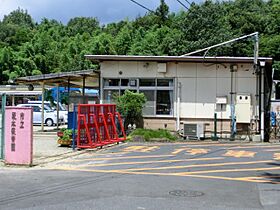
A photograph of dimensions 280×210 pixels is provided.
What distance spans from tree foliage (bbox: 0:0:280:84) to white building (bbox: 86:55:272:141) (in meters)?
26.6

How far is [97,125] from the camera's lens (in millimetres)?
17359

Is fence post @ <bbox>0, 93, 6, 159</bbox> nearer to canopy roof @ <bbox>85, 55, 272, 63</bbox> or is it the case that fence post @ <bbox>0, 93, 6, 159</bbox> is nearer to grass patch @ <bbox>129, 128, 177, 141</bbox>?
grass patch @ <bbox>129, 128, 177, 141</bbox>

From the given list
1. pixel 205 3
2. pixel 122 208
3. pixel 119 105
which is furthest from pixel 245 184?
pixel 205 3

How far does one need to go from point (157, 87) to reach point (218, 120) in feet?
11.1

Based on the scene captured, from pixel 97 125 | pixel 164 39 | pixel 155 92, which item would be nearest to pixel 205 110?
pixel 155 92

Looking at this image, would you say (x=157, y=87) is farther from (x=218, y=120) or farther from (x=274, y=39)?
(x=274, y=39)

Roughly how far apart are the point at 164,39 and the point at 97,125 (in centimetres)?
3877

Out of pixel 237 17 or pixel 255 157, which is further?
pixel 237 17

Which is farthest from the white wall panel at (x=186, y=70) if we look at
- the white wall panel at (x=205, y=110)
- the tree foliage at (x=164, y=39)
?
the tree foliage at (x=164, y=39)

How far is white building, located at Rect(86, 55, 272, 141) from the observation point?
21672 mm

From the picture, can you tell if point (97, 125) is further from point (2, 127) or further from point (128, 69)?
point (128, 69)

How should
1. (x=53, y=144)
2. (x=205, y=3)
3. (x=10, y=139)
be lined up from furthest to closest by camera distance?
(x=205, y=3)
(x=53, y=144)
(x=10, y=139)

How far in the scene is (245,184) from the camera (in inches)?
385

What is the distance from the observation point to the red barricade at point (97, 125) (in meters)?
16.4
